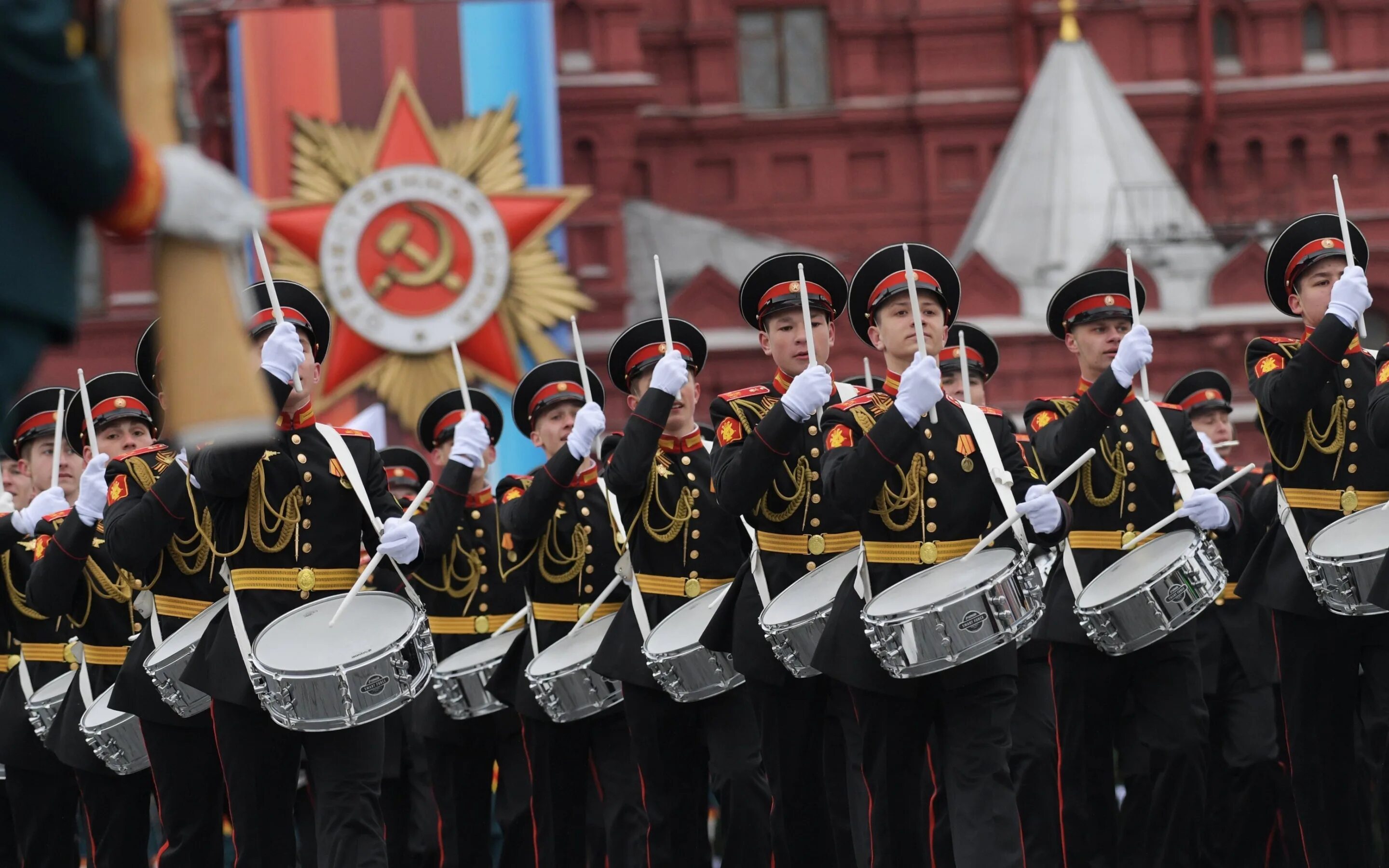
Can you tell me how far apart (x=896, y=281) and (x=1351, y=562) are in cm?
177

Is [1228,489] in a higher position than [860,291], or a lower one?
lower

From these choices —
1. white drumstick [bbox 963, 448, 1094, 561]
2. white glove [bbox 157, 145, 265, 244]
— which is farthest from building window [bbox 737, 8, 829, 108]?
white glove [bbox 157, 145, 265, 244]

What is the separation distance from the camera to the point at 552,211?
719 inches

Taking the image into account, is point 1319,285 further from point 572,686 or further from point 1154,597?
point 572,686

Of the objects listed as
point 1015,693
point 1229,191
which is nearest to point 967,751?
point 1015,693

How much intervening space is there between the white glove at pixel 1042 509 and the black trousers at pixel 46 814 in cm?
440

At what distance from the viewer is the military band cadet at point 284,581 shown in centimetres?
634

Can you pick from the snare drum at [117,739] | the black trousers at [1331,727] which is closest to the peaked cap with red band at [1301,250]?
the black trousers at [1331,727]

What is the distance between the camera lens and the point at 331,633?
249 inches

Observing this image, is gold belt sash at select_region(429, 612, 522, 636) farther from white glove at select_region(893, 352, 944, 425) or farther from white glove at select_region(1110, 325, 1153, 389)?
white glove at select_region(893, 352, 944, 425)

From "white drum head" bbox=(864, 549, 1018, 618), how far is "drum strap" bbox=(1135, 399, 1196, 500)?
1534 mm

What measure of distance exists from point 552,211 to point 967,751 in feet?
41.5

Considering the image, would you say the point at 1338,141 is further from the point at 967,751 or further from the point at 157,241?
the point at 157,241

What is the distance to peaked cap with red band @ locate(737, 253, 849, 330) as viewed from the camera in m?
7.30
